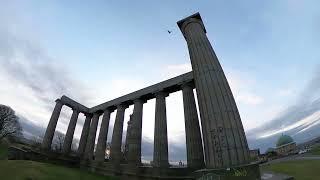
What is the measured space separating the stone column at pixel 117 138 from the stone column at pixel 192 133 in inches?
532

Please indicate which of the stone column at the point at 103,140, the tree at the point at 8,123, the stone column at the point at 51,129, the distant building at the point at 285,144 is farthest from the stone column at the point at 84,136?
the distant building at the point at 285,144

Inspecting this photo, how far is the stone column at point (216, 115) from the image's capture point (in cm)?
1734

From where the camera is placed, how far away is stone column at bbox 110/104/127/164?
1655 inches

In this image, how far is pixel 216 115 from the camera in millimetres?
18484

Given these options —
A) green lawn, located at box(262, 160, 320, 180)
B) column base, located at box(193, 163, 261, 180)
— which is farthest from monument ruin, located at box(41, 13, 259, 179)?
green lawn, located at box(262, 160, 320, 180)

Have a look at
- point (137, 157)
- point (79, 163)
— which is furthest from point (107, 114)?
point (137, 157)

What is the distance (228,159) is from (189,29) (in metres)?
12.7

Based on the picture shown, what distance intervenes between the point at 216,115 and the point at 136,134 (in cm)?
2188

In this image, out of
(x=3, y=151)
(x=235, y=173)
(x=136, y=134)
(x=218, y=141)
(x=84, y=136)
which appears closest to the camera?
(x=235, y=173)

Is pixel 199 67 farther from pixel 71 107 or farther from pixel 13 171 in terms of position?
pixel 71 107

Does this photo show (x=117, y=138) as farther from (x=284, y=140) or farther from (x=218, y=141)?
(x=284, y=140)

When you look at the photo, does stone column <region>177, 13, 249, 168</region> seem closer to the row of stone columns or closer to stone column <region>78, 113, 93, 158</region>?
the row of stone columns

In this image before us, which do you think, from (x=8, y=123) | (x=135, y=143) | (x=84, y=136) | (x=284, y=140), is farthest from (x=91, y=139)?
(x=284, y=140)

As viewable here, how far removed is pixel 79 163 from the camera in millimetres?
47812
